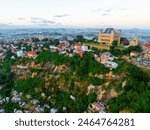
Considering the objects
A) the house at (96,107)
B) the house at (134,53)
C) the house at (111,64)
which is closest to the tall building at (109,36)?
the house at (134,53)

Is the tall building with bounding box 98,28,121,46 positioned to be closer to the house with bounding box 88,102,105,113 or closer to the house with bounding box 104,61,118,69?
the house with bounding box 104,61,118,69

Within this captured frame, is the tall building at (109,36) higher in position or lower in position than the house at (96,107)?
higher

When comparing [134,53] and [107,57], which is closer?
[107,57]

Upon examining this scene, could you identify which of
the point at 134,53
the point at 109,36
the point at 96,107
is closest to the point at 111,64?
the point at 134,53

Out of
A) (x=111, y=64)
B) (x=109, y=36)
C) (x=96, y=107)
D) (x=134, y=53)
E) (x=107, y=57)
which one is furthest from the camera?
(x=109, y=36)

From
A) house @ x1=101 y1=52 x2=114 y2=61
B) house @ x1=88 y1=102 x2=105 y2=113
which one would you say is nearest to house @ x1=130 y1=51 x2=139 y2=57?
house @ x1=101 y1=52 x2=114 y2=61

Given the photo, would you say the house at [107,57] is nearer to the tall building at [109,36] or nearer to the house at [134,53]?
the house at [134,53]

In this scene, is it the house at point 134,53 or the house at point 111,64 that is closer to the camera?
the house at point 111,64

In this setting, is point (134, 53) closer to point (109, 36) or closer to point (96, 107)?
point (109, 36)

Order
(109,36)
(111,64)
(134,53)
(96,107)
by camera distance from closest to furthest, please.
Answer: (96,107), (111,64), (134,53), (109,36)

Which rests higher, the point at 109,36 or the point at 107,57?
the point at 109,36
